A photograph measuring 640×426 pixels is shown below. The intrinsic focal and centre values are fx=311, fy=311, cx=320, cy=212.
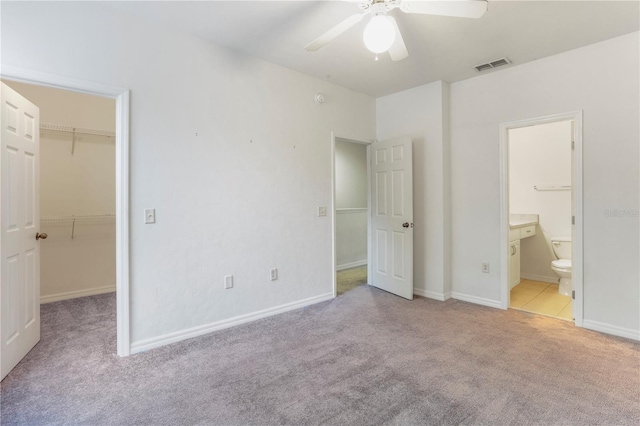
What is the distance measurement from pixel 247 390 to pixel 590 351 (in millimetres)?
2573

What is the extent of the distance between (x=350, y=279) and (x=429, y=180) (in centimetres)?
187

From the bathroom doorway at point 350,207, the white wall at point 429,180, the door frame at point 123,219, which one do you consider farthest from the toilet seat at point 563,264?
Answer: the door frame at point 123,219

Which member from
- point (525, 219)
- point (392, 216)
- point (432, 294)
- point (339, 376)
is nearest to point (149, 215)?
point (339, 376)

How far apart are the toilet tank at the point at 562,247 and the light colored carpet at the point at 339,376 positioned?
1.62 m

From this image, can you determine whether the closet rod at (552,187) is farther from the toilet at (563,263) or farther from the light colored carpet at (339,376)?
the light colored carpet at (339,376)

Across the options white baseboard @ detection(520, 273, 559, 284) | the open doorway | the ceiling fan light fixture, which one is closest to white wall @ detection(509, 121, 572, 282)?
white baseboard @ detection(520, 273, 559, 284)

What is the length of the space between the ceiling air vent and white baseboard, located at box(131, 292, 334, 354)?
3.01 m

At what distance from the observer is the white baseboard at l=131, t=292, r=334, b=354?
2.44 metres

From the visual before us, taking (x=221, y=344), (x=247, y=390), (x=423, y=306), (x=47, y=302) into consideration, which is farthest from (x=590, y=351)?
(x=47, y=302)

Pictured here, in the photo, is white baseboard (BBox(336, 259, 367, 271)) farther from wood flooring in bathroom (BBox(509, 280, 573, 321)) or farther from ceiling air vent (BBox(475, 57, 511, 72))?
ceiling air vent (BBox(475, 57, 511, 72))

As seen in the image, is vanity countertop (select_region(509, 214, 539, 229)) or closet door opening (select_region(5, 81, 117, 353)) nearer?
closet door opening (select_region(5, 81, 117, 353))

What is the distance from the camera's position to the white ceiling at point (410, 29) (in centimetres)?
224

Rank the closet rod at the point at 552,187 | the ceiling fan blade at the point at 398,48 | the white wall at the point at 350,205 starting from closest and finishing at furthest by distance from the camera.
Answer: the ceiling fan blade at the point at 398,48, the closet rod at the point at 552,187, the white wall at the point at 350,205

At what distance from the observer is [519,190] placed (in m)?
4.77
